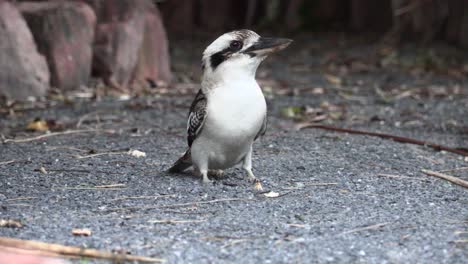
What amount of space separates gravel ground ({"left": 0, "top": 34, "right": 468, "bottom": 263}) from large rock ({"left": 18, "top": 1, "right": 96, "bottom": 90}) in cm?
183

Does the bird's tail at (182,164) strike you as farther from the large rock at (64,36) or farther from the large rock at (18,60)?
the large rock at (64,36)

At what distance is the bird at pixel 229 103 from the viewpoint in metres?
5.06

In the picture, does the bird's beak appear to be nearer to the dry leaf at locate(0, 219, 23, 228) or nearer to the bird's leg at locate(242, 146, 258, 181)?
the bird's leg at locate(242, 146, 258, 181)

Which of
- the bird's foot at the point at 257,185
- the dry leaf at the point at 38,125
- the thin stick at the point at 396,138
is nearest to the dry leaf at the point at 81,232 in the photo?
the bird's foot at the point at 257,185

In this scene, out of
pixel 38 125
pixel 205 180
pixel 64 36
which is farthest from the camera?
pixel 64 36

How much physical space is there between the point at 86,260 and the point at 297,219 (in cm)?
115

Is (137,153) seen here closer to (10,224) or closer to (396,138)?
(396,138)

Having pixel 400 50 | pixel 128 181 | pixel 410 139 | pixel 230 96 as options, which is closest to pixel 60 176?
pixel 128 181

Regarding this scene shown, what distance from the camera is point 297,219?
4.45 metres

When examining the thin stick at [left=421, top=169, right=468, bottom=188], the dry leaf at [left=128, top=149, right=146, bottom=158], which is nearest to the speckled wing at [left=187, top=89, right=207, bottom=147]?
the dry leaf at [left=128, top=149, right=146, bottom=158]

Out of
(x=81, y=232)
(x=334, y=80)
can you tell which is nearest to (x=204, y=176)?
(x=81, y=232)

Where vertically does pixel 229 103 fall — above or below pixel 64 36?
above

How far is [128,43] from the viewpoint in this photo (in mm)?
10516

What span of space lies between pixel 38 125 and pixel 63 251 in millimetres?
3973
